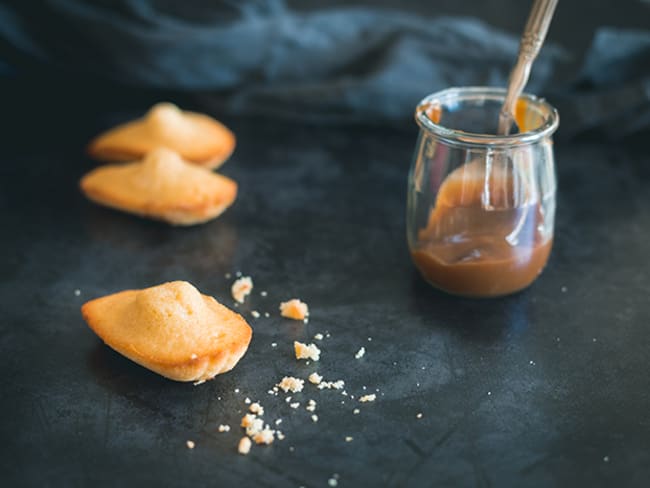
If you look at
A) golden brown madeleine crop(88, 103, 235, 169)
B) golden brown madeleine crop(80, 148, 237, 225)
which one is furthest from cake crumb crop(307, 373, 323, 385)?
golden brown madeleine crop(88, 103, 235, 169)

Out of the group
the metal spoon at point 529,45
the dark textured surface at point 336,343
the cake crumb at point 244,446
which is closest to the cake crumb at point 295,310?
the dark textured surface at point 336,343

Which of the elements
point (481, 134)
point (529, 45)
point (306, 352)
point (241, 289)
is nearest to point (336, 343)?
point (306, 352)

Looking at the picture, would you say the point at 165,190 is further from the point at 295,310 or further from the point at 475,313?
the point at 475,313

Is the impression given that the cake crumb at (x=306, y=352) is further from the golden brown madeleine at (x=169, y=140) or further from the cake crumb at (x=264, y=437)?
the golden brown madeleine at (x=169, y=140)

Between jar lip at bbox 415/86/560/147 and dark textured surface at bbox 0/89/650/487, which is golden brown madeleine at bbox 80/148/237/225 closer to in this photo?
dark textured surface at bbox 0/89/650/487

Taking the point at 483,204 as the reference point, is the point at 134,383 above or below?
below

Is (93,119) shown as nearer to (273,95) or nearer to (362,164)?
(273,95)
